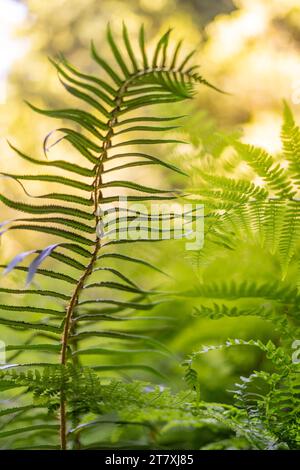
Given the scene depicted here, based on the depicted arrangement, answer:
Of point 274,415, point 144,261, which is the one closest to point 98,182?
point 144,261

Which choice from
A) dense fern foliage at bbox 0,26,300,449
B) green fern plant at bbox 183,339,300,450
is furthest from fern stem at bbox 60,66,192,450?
green fern plant at bbox 183,339,300,450

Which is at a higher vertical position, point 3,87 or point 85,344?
point 3,87

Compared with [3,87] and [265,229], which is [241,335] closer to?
[265,229]

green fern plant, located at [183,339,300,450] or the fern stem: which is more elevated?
the fern stem

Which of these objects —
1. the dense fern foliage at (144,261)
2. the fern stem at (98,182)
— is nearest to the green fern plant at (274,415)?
the dense fern foliage at (144,261)

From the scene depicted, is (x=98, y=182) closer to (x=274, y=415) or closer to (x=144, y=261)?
(x=144, y=261)

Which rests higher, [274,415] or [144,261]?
[144,261]

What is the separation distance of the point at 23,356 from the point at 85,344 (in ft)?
0.55

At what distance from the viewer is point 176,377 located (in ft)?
3.43

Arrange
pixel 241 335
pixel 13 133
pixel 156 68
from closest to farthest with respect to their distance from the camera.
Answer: pixel 156 68
pixel 241 335
pixel 13 133

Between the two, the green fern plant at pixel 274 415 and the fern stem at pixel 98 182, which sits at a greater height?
the fern stem at pixel 98 182

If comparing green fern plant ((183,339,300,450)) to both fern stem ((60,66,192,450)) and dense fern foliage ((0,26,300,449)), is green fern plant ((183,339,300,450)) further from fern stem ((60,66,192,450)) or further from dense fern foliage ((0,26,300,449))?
fern stem ((60,66,192,450))

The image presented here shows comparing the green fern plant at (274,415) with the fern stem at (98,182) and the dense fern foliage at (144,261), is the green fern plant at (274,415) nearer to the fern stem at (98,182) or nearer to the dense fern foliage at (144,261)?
the dense fern foliage at (144,261)
